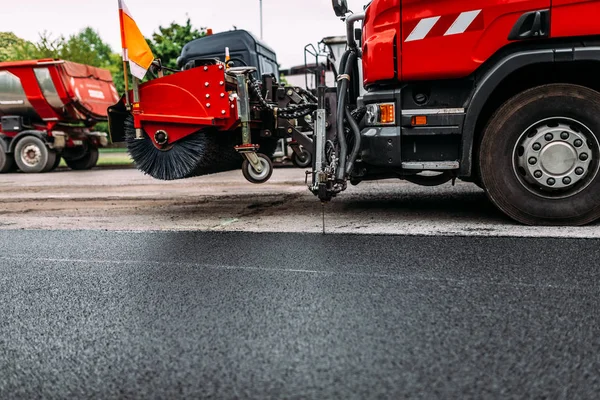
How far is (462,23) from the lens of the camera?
4.08m

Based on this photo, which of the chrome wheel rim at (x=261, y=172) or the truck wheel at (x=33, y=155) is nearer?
the chrome wheel rim at (x=261, y=172)

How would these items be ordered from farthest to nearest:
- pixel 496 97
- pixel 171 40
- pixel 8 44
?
pixel 8 44
pixel 171 40
pixel 496 97

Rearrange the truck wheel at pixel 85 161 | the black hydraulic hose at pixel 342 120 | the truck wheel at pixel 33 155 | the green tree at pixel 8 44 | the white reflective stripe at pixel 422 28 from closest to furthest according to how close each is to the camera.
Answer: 1. the white reflective stripe at pixel 422 28
2. the black hydraulic hose at pixel 342 120
3. the truck wheel at pixel 33 155
4. the truck wheel at pixel 85 161
5. the green tree at pixel 8 44

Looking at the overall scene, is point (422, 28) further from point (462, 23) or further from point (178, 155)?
point (178, 155)

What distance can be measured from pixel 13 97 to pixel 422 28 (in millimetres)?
11792

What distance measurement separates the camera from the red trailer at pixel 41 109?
13.0 m

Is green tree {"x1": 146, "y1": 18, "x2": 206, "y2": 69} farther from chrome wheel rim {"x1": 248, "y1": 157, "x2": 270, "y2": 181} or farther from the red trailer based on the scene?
chrome wheel rim {"x1": 248, "y1": 157, "x2": 270, "y2": 181}

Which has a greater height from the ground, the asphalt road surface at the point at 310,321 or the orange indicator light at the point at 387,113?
the orange indicator light at the point at 387,113

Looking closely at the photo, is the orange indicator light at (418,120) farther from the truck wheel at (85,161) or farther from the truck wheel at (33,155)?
the truck wheel at (85,161)

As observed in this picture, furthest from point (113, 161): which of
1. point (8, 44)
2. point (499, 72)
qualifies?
point (8, 44)

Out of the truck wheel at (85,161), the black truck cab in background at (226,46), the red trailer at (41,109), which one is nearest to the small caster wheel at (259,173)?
the black truck cab in background at (226,46)

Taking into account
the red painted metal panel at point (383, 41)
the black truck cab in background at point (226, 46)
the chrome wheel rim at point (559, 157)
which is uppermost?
the black truck cab in background at point (226, 46)

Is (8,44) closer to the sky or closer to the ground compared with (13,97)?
closer to the sky

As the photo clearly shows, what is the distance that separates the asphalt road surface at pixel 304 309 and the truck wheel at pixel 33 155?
8849 mm
